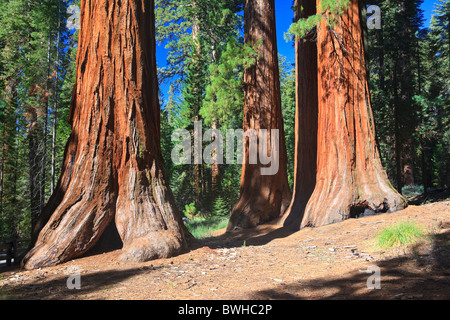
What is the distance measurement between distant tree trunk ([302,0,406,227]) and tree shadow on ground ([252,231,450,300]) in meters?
2.70

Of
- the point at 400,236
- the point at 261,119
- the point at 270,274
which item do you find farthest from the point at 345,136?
the point at 270,274

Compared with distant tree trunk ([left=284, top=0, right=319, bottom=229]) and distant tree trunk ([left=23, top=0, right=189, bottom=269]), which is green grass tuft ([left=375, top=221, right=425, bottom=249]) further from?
distant tree trunk ([left=284, top=0, right=319, bottom=229])

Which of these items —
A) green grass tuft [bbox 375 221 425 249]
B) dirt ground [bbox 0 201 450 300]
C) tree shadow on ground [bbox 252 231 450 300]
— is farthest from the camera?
green grass tuft [bbox 375 221 425 249]

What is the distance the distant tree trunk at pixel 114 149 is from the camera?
5.01 meters

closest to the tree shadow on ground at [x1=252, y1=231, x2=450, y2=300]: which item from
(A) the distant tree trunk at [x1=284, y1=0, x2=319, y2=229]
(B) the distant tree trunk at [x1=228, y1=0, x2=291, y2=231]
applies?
(A) the distant tree trunk at [x1=284, y1=0, x2=319, y2=229]

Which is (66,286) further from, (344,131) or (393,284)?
(344,131)

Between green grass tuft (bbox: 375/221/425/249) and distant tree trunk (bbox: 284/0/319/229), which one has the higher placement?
distant tree trunk (bbox: 284/0/319/229)

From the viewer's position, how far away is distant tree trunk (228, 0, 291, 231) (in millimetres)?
9766

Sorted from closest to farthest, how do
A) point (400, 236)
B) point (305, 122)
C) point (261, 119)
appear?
point (400, 236)
point (305, 122)
point (261, 119)

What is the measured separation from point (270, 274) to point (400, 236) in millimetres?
1885

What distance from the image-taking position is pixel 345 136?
Result: 6953 mm

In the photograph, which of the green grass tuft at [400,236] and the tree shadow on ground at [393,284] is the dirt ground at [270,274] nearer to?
the tree shadow on ground at [393,284]

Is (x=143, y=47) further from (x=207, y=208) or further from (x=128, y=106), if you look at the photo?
(x=207, y=208)

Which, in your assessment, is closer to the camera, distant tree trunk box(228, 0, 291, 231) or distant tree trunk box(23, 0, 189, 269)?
distant tree trunk box(23, 0, 189, 269)
